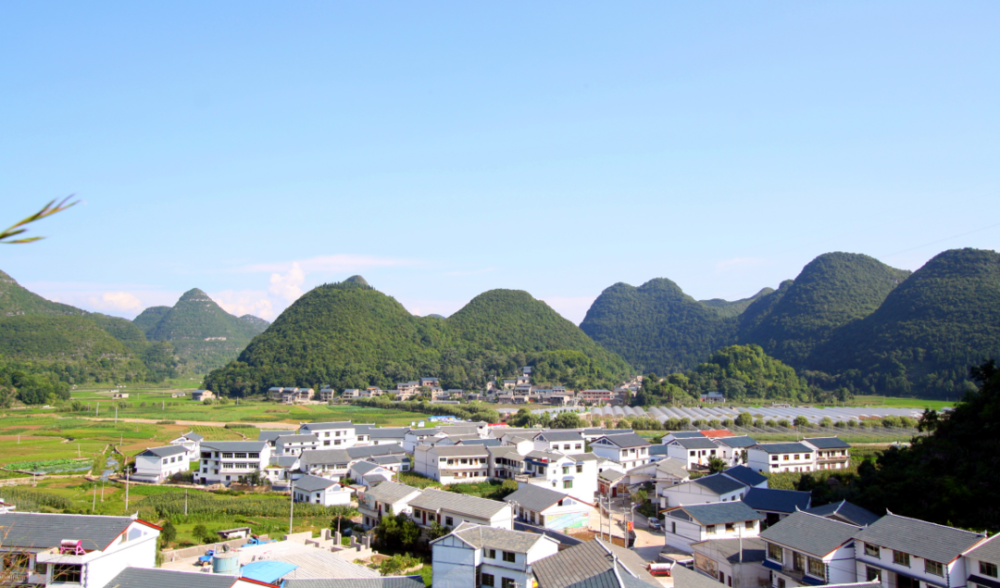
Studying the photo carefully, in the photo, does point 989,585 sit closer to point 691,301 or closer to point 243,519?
point 243,519

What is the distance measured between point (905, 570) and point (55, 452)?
1187 inches

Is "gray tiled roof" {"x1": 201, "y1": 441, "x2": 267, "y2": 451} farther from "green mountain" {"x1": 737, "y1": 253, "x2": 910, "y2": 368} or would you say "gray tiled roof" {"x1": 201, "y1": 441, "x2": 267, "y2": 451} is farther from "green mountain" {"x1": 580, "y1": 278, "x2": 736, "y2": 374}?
"green mountain" {"x1": 580, "y1": 278, "x2": 736, "y2": 374}

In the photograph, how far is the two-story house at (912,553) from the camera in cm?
1002

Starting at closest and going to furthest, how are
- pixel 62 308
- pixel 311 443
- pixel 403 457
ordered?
1. pixel 403 457
2. pixel 311 443
3. pixel 62 308

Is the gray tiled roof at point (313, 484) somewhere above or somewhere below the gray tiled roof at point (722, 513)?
below

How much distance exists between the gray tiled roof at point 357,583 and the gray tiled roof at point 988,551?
29.9 ft

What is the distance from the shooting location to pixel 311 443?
26.9 meters

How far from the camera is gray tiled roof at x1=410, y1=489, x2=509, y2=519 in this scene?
Answer: 46.4 ft

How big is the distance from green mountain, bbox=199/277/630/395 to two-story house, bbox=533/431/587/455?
34.1 m

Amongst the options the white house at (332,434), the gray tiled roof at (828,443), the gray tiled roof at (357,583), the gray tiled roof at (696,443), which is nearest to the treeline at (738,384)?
the gray tiled roof at (828,443)

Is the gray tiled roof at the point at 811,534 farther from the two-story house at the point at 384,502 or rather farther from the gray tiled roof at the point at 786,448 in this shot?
the gray tiled roof at the point at 786,448

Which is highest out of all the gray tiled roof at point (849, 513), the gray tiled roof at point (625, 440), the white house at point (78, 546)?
the white house at point (78, 546)

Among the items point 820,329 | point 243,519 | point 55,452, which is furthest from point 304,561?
point 820,329

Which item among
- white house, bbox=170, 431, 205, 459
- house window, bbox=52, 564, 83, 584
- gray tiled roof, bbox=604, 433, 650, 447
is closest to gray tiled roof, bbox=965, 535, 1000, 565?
house window, bbox=52, 564, 83, 584
